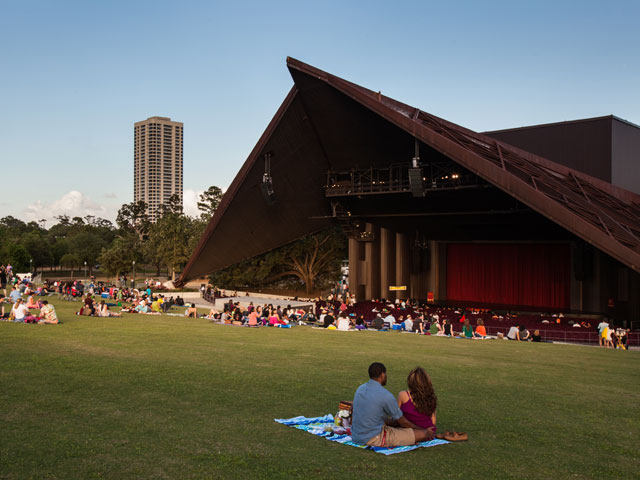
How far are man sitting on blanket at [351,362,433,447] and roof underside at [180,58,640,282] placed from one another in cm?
1182

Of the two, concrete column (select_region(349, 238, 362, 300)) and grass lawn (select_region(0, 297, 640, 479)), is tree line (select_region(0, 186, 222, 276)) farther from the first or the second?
grass lawn (select_region(0, 297, 640, 479))

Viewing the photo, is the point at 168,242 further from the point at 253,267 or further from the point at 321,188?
the point at 321,188

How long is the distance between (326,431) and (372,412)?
69 cm

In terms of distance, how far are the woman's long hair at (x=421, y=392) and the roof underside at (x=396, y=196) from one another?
11.5m

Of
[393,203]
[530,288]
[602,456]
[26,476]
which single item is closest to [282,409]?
[26,476]

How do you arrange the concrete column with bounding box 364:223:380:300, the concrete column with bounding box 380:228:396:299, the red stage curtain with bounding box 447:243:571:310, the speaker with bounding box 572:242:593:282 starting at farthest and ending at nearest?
the concrete column with bounding box 380:228:396:299 → the concrete column with bounding box 364:223:380:300 → the red stage curtain with bounding box 447:243:571:310 → the speaker with bounding box 572:242:593:282

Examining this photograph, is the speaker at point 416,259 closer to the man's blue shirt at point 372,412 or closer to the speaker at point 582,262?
the speaker at point 582,262

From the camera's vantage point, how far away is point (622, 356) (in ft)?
42.2

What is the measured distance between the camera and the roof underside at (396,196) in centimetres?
1650

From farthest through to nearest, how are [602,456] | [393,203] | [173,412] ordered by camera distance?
[393,203] < [173,412] < [602,456]

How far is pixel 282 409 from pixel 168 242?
48069 mm

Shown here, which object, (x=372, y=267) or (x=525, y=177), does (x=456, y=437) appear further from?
(x=372, y=267)

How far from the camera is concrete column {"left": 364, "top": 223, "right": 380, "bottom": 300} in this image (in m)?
33.5

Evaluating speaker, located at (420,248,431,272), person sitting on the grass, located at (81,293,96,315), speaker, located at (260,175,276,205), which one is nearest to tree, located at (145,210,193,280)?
speaker, located at (420,248,431,272)
